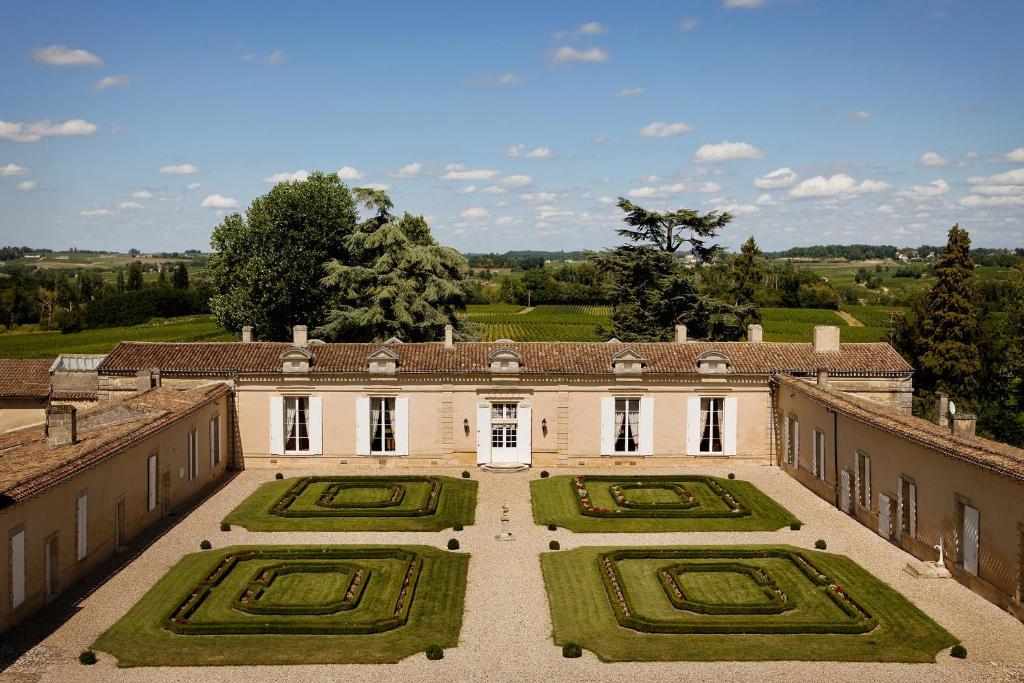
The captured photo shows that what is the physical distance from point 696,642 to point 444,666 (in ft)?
16.4

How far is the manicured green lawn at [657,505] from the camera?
90.4ft

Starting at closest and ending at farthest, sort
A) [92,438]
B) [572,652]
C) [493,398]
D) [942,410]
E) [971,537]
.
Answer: [572,652] → [971,537] → [92,438] → [942,410] → [493,398]

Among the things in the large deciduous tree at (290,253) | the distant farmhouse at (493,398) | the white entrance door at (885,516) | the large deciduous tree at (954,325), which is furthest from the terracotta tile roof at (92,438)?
the large deciduous tree at (954,325)

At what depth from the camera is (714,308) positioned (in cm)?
5084

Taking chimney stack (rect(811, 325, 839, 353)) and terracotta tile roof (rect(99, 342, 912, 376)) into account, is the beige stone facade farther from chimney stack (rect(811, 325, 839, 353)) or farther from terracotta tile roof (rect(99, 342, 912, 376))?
chimney stack (rect(811, 325, 839, 353))

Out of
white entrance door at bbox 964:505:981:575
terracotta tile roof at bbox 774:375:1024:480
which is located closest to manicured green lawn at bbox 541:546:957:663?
white entrance door at bbox 964:505:981:575

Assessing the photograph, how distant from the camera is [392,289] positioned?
1845 inches

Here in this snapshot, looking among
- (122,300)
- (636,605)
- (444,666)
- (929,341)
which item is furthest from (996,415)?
(122,300)

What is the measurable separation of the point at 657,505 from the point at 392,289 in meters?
21.9

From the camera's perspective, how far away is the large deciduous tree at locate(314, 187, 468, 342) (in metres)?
47.0

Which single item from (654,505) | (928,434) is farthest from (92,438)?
(928,434)

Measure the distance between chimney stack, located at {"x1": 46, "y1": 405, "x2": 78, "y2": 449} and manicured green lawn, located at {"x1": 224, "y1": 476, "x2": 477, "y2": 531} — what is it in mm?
5589

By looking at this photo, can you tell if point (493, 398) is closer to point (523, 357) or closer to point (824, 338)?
point (523, 357)

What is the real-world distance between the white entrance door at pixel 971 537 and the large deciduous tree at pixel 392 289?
29.6m
